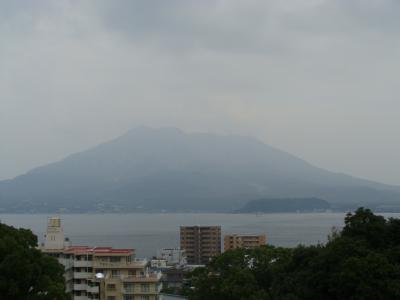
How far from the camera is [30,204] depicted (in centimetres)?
17725

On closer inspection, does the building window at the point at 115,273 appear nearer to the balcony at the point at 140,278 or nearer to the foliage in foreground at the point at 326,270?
the balcony at the point at 140,278

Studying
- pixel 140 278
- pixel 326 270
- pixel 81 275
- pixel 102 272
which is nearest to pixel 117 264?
pixel 102 272

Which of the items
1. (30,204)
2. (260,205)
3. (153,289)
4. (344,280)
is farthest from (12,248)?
(30,204)

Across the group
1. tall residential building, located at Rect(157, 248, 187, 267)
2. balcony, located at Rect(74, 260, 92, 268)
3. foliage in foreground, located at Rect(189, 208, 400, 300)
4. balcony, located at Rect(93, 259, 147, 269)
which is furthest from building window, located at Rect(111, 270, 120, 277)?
tall residential building, located at Rect(157, 248, 187, 267)

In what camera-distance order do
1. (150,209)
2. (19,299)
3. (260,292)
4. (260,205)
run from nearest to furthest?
(19,299), (260,292), (260,205), (150,209)

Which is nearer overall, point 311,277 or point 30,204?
point 311,277

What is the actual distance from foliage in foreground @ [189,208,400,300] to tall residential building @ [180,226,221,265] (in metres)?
39.7

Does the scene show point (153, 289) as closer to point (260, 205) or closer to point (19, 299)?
point (19, 299)

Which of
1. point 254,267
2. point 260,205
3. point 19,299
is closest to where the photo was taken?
point 19,299

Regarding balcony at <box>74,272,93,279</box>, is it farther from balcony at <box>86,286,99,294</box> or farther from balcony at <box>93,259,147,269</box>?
balcony at <box>93,259,147,269</box>

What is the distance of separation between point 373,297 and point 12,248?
6407 millimetres

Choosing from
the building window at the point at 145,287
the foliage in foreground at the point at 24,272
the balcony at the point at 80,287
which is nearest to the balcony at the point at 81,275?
the balcony at the point at 80,287

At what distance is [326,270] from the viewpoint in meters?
11.1

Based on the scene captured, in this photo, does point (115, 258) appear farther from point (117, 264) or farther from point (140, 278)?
point (140, 278)
